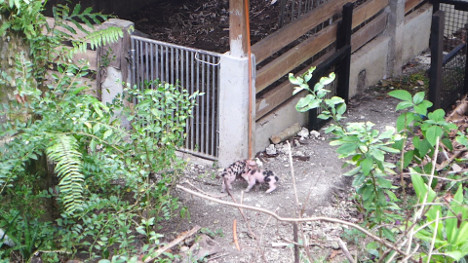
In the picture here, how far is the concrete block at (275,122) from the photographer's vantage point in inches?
356

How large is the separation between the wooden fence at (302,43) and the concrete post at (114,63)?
1.65 metres

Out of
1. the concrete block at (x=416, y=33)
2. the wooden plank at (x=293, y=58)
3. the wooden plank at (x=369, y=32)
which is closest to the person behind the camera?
the wooden plank at (x=293, y=58)

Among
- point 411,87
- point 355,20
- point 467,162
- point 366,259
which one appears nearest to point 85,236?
point 366,259

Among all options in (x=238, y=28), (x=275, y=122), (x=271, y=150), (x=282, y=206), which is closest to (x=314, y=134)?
(x=275, y=122)

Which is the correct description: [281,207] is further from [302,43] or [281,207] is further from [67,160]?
[67,160]

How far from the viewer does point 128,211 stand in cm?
704

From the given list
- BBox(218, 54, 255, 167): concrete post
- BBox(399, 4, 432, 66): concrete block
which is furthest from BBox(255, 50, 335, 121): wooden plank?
BBox(399, 4, 432, 66): concrete block

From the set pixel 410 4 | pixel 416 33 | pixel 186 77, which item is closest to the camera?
pixel 186 77

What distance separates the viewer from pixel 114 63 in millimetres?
9320

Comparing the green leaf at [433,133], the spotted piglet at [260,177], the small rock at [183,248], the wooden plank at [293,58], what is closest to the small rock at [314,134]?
the wooden plank at [293,58]

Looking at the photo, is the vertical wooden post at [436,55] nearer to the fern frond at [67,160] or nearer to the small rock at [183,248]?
the small rock at [183,248]

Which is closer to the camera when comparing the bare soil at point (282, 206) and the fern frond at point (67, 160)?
the fern frond at point (67, 160)

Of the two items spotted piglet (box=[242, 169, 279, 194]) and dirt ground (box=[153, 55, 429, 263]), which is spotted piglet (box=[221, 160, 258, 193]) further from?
dirt ground (box=[153, 55, 429, 263])

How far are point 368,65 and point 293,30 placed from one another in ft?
7.44
